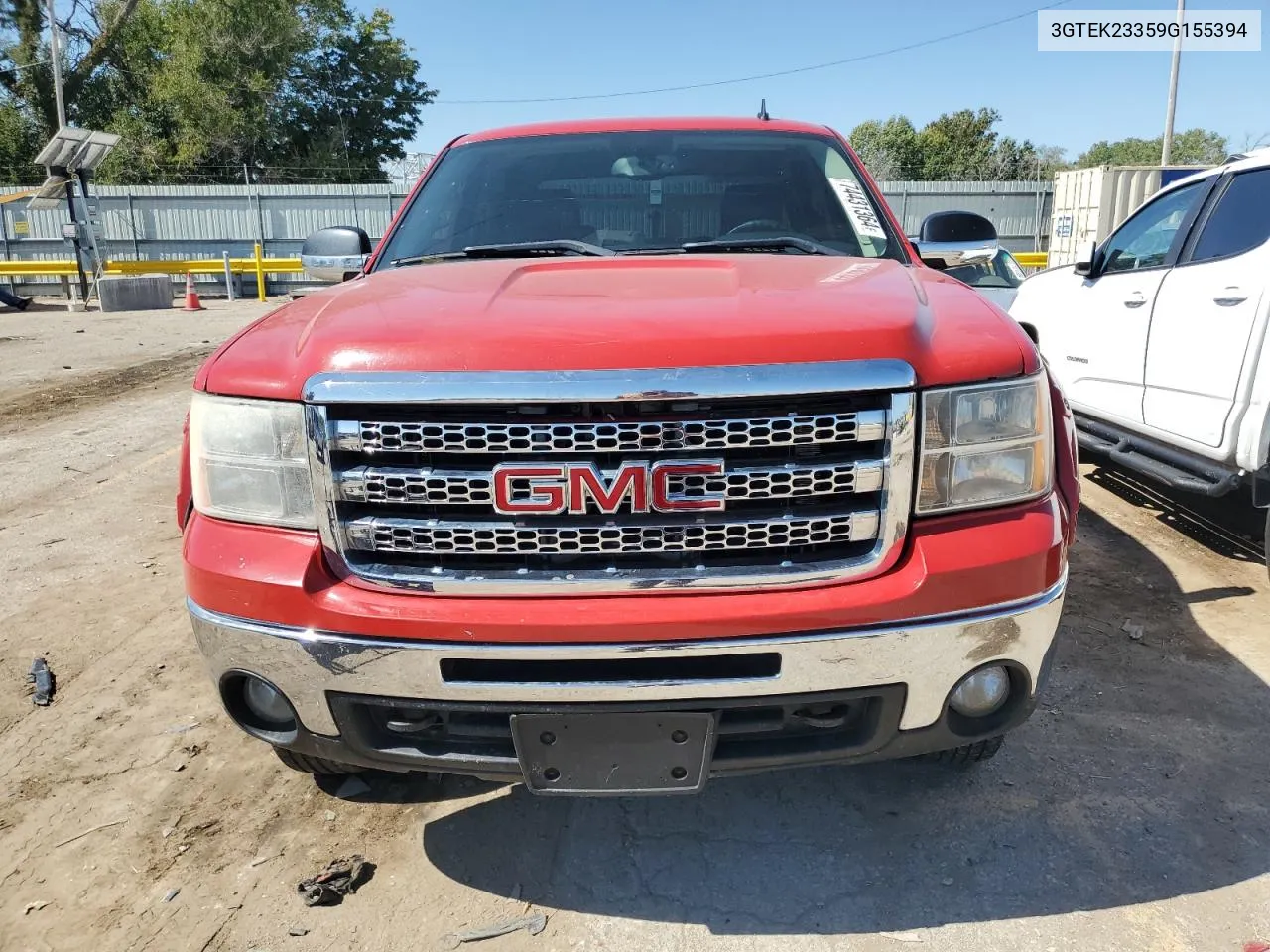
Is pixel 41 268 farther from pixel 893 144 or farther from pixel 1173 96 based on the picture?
pixel 893 144

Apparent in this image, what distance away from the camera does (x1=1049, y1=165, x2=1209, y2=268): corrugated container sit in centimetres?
1816

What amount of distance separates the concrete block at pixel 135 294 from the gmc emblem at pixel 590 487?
736 inches

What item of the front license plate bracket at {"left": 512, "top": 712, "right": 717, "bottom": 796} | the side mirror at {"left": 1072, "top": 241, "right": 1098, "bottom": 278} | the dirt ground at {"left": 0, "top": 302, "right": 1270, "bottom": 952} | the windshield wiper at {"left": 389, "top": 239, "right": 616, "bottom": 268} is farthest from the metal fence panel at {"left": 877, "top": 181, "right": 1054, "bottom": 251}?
the front license plate bracket at {"left": 512, "top": 712, "right": 717, "bottom": 796}

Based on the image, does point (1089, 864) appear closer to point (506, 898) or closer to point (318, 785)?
point (506, 898)

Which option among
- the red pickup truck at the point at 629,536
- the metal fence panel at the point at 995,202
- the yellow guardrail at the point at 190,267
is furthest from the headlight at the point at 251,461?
the metal fence panel at the point at 995,202

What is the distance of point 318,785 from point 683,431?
1.64 metres

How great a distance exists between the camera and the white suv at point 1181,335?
388 centimetres

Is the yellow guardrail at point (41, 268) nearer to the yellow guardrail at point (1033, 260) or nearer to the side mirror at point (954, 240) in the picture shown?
the yellow guardrail at point (1033, 260)

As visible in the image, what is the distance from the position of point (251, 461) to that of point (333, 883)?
1.07 meters

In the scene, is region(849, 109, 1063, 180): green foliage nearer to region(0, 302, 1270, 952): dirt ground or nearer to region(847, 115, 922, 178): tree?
region(847, 115, 922, 178): tree

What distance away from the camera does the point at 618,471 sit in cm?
184

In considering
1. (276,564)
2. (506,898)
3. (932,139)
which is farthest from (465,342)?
(932,139)

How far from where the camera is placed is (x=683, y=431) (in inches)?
72.1

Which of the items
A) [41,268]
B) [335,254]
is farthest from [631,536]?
[41,268]
